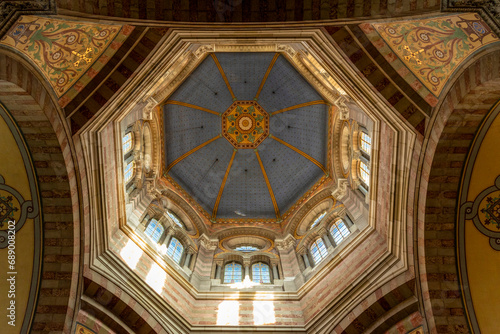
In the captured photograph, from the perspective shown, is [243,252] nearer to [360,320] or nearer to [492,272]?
[360,320]

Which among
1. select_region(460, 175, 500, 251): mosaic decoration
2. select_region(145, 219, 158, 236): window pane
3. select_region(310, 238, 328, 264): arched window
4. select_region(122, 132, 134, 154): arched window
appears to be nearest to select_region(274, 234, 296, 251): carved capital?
select_region(310, 238, 328, 264): arched window

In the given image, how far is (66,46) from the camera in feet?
28.0

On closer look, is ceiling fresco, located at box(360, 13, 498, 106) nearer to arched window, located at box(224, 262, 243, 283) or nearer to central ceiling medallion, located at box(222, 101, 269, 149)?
arched window, located at box(224, 262, 243, 283)

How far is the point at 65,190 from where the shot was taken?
10.5 m

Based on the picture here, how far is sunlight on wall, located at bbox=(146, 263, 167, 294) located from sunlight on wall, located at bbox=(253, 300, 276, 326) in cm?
338

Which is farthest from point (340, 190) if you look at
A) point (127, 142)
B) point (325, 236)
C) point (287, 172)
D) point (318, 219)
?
point (127, 142)

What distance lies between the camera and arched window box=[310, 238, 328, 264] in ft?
53.7

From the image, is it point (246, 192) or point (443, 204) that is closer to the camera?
point (443, 204)

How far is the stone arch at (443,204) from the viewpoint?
8789mm

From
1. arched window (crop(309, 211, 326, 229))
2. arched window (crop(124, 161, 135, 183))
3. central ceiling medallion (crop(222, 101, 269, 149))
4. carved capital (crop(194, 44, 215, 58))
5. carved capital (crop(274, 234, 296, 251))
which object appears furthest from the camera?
central ceiling medallion (crop(222, 101, 269, 149))

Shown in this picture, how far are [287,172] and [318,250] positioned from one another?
25.8 feet

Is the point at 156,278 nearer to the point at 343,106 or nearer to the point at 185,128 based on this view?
the point at 343,106

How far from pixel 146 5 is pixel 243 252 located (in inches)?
542

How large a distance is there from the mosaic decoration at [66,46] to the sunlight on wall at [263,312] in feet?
29.8
